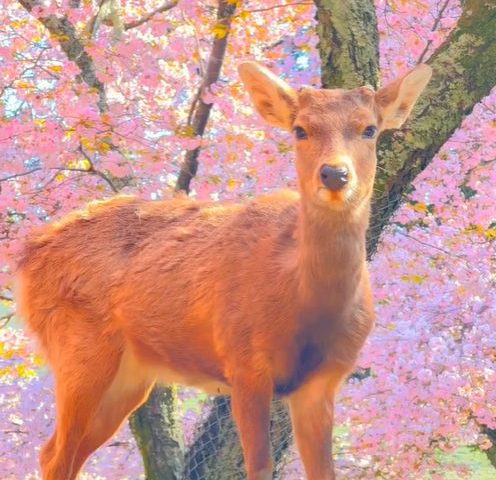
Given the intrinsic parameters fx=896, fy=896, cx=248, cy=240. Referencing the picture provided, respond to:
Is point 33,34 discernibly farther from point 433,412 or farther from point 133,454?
point 433,412

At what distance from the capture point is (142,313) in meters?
3.99

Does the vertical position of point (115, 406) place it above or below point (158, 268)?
below

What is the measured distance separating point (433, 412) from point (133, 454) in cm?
304

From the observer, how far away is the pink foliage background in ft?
21.7

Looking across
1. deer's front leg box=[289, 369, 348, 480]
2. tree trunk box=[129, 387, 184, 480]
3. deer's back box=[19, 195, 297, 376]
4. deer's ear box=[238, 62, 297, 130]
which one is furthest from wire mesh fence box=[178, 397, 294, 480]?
deer's ear box=[238, 62, 297, 130]

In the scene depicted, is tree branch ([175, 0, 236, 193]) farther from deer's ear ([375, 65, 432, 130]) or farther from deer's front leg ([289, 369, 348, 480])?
deer's front leg ([289, 369, 348, 480])

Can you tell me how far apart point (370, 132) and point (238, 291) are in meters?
0.84

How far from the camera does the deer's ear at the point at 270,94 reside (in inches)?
143

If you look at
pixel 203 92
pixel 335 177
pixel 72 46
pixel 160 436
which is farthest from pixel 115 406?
pixel 72 46

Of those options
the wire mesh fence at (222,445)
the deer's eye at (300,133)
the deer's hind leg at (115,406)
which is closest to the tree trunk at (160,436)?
the wire mesh fence at (222,445)

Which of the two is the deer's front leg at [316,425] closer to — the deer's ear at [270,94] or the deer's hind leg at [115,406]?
the deer's hind leg at [115,406]

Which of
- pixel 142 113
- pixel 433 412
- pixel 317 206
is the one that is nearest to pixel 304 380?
pixel 317 206

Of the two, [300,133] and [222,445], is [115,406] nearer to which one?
[222,445]

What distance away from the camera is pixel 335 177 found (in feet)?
10.3
